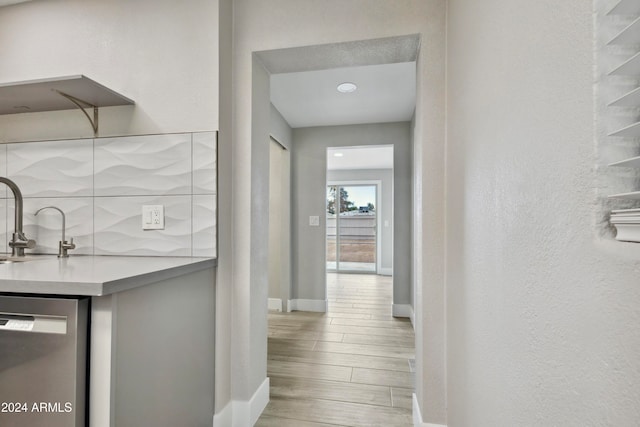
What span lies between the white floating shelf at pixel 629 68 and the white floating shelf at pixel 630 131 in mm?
79

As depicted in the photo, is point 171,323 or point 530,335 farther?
point 171,323

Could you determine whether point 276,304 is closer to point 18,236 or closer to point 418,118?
point 18,236

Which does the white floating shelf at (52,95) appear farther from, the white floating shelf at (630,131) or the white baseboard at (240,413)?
the white floating shelf at (630,131)

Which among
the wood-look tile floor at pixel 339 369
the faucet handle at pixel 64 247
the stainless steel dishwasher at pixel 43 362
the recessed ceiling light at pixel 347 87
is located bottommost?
the wood-look tile floor at pixel 339 369

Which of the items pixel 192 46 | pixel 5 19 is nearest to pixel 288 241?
pixel 192 46

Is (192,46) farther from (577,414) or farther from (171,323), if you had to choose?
(577,414)

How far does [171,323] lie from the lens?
125cm

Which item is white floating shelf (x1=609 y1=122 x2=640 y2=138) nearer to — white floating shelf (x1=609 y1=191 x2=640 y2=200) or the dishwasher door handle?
white floating shelf (x1=609 y1=191 x2=640 y2=200)

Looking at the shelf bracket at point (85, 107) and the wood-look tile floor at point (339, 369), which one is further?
the wood-look tile floor at point (339, 369)

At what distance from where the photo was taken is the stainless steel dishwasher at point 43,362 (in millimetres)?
925

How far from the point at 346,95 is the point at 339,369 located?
2.51 meters

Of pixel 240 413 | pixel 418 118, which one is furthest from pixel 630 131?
pixel 240 413

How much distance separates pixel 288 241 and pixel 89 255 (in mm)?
2465

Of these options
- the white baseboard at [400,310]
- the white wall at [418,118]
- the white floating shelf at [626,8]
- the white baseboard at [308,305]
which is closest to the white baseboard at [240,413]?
the white wall at [418,118]
